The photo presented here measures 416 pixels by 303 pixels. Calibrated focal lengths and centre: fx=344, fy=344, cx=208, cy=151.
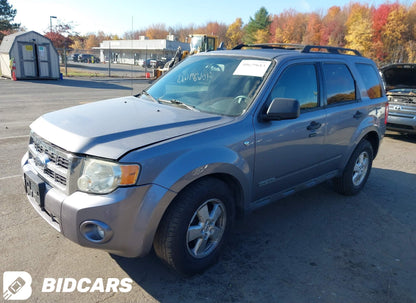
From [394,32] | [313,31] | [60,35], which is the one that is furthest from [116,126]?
[313,31]

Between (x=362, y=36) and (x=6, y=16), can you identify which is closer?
(x=6, y=16)

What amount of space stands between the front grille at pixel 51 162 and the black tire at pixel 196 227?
2.71ft

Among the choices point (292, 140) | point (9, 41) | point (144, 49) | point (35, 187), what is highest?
point (144, 49)

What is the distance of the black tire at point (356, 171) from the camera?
4750 mm

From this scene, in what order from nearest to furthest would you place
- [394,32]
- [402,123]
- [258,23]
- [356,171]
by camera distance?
[356,171], [402,123], [394,32], [258,23]

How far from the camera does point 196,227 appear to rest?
9.39 ft

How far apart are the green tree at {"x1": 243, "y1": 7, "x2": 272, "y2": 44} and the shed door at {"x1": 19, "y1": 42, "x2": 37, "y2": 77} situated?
7494 cm

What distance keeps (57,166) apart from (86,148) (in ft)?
1.22

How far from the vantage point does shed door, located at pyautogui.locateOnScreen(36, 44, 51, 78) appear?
21.3 meters

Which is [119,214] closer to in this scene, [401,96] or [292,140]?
[292,140]

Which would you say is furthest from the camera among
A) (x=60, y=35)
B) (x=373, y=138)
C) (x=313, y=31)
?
(x=313, y=31)

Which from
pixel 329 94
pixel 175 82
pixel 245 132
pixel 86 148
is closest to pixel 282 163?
pixel 245 132

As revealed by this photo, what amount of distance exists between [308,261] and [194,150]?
1.59 meters

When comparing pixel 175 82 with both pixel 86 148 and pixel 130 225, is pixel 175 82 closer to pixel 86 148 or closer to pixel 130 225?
pixel 86 148
